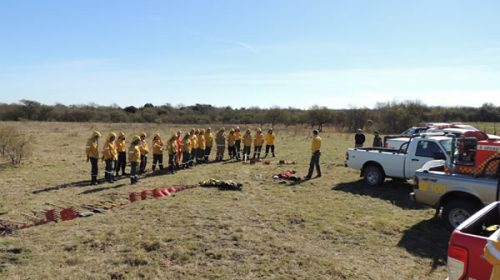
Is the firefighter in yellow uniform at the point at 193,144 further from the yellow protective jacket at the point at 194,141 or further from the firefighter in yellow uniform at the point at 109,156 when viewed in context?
the firefighter in yellow uniform at the point at 109,156

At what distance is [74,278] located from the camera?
6.45 meters

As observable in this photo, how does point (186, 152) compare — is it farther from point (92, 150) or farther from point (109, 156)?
point (92, 150)

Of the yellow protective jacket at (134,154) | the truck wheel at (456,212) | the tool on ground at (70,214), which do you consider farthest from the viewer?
the yellow protective jacket at (134,154)

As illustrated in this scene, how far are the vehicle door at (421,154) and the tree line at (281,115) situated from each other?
2254 centimetres

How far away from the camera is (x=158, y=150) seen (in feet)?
56.5

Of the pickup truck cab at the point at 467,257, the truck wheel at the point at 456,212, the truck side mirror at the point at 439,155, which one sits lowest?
the truck wheel at the point at 456,212

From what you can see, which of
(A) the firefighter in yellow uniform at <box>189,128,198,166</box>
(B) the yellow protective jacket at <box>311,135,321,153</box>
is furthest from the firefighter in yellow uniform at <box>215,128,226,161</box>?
(B) the yellow protective jacket at <box>311,135,321,153</box>

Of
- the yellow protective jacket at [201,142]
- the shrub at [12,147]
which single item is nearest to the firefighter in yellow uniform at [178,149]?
the yellow protective jacket at [201,142]

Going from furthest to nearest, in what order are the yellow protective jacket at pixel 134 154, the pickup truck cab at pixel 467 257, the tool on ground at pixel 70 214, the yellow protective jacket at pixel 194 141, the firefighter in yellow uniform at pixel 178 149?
the yellow protective jacket at pixel 194 141
the firefighter in yellow uniform at pixel 178 149
the yellow protective jacket at pixel 134 154
the tool on ground at pixel 70 214
the pickup truck cab at pixel 467 257

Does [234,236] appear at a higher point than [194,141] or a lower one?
lower

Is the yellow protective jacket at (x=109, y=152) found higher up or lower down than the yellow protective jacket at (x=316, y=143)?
lower down

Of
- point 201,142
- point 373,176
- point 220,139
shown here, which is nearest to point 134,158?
point 201,142

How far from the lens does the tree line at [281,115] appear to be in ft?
161

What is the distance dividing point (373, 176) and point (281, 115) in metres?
47.1
